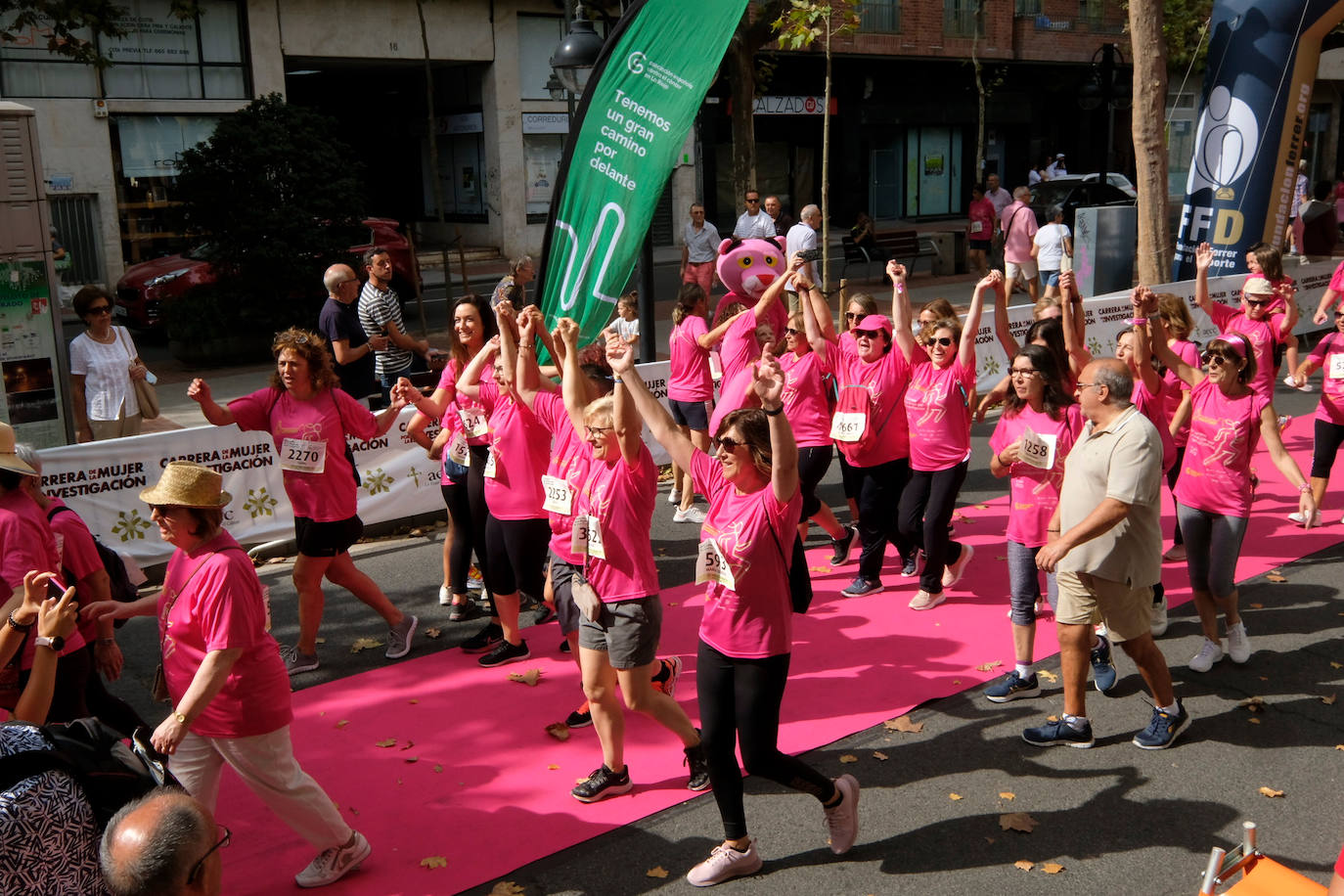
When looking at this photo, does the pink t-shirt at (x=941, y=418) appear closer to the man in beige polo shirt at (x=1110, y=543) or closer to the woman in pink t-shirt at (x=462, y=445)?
the man in beige polo shirt at (x=1110, y=543)

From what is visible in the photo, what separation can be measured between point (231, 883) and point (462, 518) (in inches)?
113

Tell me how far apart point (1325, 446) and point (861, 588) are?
12.4 feet

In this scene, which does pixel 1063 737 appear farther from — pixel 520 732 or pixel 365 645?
pixel 365 645

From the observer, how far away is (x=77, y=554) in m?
4.77

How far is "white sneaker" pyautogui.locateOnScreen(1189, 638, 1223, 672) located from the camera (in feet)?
21.4

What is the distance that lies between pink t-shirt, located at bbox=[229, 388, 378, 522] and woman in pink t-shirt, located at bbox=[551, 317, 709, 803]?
1.95 metres

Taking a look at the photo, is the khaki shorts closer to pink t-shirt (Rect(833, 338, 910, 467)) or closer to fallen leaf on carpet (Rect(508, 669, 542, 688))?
pink t-shirt (Rect(833, 338, 910, 467))

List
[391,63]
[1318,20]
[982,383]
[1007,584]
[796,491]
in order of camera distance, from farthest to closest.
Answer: [391,63], [1318,20], [982,383], [1007,584], [796,491]

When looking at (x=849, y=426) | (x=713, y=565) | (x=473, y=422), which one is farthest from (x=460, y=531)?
(x=713, y=565)

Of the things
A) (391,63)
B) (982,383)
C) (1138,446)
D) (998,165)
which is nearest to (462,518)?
(1138,446)

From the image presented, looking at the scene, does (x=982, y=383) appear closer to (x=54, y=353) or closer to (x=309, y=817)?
(x=54, y=353)

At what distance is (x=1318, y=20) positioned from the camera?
14617 mm

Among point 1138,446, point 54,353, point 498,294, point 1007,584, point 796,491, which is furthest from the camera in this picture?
point 54,353

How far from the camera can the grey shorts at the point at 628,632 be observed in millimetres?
4965
